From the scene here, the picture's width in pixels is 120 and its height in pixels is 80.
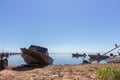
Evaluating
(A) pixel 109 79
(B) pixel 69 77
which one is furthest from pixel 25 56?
(A) pixel 109 79

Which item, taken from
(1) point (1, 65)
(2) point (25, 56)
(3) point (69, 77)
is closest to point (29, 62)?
(2) point (25, 56)

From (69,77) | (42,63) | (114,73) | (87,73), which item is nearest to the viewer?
(114,73)

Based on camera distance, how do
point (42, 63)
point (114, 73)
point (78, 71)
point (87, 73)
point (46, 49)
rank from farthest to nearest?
point (46, 49) < point (42, 63) < point (78, 71) < point (87, 73) < point (114, 73)

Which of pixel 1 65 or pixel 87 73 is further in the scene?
pixel 1 65

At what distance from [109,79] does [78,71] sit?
6.91 m

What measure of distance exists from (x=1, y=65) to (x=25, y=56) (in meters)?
4.44

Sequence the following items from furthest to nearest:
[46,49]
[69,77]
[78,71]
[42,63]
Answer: [46,49] → [42,63] → [78,71] → [69,77]

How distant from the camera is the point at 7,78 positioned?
1449cm

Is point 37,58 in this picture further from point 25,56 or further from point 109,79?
point 109,79

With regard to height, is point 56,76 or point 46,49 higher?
point 46,49

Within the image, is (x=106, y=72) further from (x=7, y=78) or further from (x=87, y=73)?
(x=7, y=78)

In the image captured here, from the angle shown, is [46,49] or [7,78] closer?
[7,78]

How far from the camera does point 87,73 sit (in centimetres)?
1499

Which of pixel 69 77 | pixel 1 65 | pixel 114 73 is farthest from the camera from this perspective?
pixel 1 65
